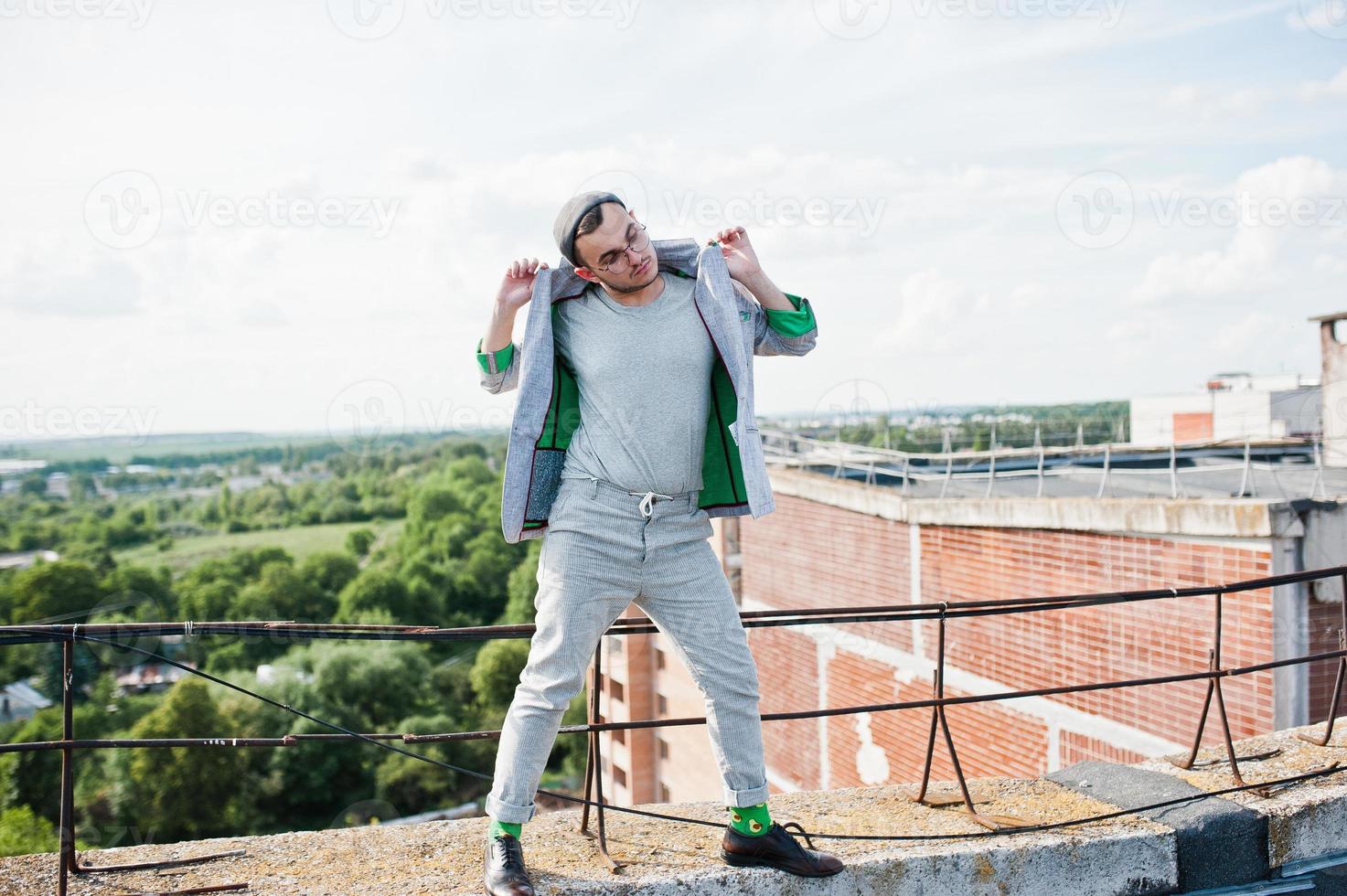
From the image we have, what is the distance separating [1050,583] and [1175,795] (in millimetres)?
8650

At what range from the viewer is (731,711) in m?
2.75

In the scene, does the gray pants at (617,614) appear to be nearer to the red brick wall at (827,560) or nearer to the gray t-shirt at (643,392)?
the gray t-shirt at (643,392)

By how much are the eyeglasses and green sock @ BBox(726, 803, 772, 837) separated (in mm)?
1521

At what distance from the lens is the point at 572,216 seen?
8.50 feet

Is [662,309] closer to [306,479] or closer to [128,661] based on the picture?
[128,661]

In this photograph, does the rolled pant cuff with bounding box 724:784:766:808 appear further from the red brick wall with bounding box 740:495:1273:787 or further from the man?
the red brick wall with bounding box 740:495:1273:787

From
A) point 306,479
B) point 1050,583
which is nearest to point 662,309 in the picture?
point 1050,583

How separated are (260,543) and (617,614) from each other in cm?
10700

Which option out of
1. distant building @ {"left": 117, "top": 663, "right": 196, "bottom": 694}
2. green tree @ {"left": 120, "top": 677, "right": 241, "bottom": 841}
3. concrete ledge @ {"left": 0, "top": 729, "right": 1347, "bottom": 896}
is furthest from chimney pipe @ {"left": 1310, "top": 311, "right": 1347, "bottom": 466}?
distant building @ {"left": 117, "top": 663, "right": 196, "bottom": 694}

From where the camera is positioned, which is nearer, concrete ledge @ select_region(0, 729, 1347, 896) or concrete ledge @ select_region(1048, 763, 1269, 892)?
concrete ledge @ select_region(0, 729, 1347, 896)

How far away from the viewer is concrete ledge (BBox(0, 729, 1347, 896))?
2760mm

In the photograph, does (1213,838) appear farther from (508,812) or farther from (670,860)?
(508,812)

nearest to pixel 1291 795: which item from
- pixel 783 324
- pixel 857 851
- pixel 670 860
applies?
pixel 857 851

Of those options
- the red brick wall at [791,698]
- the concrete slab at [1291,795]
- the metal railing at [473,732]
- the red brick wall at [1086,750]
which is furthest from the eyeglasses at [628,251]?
the red brick wall at [791,698]
